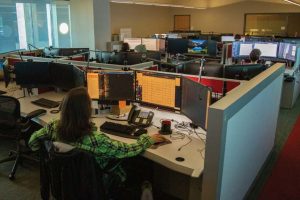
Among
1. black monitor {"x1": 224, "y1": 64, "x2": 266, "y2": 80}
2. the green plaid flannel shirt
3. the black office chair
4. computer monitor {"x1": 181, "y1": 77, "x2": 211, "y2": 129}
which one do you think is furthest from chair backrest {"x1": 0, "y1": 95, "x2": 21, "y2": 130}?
black monitor {"x1": 224, "y1": 64, "x2": 266, "y2": 80}

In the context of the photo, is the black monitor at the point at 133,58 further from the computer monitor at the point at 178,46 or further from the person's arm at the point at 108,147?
the person's arm at the point at 108,147

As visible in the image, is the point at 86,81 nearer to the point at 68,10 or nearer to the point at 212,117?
the point at 212,117

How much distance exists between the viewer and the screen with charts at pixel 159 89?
2.52 m

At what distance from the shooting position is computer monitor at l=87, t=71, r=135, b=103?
8.95ft

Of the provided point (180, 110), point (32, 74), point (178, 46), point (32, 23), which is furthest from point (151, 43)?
point (180, 110)

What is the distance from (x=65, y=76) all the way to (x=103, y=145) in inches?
67.7

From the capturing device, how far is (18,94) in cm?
362

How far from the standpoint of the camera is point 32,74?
3.47 m

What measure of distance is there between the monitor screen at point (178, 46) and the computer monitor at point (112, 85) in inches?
174

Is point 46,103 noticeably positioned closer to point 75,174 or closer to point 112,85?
point 112,85

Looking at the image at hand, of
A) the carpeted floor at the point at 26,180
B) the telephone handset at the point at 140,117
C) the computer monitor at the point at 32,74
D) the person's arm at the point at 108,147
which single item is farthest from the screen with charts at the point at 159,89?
the computer monitor at the point at 32,74

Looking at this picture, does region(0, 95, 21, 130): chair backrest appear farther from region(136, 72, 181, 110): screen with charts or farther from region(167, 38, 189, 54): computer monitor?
region(167, 38, 189, 54): computer monitor

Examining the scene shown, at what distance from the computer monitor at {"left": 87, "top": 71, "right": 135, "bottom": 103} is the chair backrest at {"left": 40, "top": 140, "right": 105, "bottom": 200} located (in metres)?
0.94

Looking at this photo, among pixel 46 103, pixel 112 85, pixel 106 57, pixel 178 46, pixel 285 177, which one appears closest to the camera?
pixel 112 85
